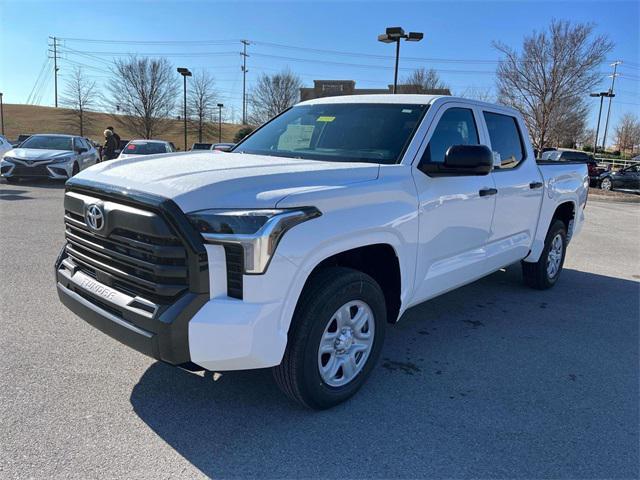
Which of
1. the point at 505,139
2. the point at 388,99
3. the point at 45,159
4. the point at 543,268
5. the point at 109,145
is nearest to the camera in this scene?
the point at 388,99

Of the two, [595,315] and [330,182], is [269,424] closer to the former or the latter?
[330,182]

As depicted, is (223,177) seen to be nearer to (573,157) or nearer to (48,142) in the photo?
(48,142)

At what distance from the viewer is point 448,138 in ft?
12.9

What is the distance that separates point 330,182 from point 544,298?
3.84 meters

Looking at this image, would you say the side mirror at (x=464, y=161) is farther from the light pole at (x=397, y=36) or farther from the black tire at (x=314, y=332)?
the light pole at (x=397, y=36)

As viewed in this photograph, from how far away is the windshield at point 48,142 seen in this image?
15094 mm

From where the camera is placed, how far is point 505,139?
16.0ft

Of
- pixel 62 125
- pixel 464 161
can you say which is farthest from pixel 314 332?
pixel 62 125

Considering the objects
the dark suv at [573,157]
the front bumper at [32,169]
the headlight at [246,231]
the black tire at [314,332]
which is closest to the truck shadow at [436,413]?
the black tire at [314,332]

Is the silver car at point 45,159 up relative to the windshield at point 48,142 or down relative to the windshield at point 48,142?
down

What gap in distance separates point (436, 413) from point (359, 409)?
1.53 feet

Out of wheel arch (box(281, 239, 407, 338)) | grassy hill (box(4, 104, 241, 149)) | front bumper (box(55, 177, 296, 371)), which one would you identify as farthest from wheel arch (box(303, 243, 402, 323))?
grassy hill (box(4, 104, 241, 149))

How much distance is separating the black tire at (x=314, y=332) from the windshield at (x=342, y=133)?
3.27 feet

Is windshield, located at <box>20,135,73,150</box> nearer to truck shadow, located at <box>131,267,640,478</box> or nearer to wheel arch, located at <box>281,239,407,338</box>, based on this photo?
truck shadow, located at <box>131,267,640,478</box>
